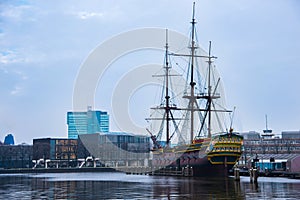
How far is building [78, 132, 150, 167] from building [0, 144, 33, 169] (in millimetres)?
20023

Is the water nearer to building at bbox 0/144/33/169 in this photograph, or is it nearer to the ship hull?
the ship hull

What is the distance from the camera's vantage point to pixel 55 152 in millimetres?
177750

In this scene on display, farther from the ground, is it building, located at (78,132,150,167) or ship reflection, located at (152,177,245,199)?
building, located at (78,132,150,167)

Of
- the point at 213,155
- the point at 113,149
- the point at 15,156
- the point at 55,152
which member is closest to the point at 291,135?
the point at 113,149

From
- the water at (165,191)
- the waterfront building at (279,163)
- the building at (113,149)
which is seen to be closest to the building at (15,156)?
the building at (113,149)

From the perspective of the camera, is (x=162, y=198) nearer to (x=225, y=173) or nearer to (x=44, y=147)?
(x=225, y=173)

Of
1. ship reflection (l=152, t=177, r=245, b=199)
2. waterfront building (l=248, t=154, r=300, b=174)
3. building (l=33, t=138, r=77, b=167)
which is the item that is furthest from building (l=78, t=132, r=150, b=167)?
ship reflection (l=152, t=177, r=245, b=199)

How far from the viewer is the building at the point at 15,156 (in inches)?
6762

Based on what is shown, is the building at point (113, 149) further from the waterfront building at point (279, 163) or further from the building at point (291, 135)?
the waterfront building at point (279, 163)

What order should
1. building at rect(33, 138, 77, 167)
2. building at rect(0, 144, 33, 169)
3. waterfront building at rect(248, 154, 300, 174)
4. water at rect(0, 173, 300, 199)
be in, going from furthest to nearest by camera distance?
building at rect(33, 138, 77, 167), building at rect(0, 144, 33, 169), waterfront building at rect(248, 154, 300, 174), water at rect(0, 173, 300, 199)

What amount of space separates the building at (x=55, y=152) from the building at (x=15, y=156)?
3434 mm

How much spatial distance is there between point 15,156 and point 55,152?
595 inches

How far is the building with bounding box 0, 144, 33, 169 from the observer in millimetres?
171750

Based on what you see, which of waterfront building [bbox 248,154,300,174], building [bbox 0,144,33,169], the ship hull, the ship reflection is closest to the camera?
the ship reflection
